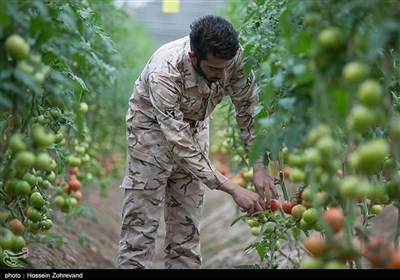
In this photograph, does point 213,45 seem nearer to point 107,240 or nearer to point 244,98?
point 244,98

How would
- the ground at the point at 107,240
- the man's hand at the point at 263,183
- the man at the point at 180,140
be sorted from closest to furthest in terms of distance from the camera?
the man at the point at 180,140 → the man's hand at the point at 263,183 → the ground at the point at 107,240

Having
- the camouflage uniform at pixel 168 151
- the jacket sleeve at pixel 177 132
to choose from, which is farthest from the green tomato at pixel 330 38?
the camouflage uniform at pixel 168 151

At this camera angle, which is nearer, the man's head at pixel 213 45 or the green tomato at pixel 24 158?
the green tomato at pixel 24 158

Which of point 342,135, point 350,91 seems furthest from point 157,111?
point 350,91

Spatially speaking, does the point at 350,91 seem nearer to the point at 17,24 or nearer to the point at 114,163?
the point at 17,24

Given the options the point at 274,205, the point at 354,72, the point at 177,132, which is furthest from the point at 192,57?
the point at 354,72

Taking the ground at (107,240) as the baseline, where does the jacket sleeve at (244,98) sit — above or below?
above

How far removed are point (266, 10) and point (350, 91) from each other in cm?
147

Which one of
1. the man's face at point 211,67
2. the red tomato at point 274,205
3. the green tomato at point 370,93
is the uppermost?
the green tomato at point 370,93

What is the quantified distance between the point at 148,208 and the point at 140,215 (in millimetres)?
58

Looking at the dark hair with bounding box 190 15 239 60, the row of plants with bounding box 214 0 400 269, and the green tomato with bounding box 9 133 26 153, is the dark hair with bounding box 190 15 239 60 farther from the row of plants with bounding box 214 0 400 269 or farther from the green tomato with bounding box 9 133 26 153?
the green tomato with bounding box 9 133 26 153

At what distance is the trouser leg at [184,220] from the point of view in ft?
12.4

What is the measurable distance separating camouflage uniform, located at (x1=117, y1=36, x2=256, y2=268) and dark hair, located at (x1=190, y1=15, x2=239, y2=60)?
21 cm

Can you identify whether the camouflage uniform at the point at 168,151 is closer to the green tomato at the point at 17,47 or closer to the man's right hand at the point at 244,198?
the man's right hand at the point at 244,198
